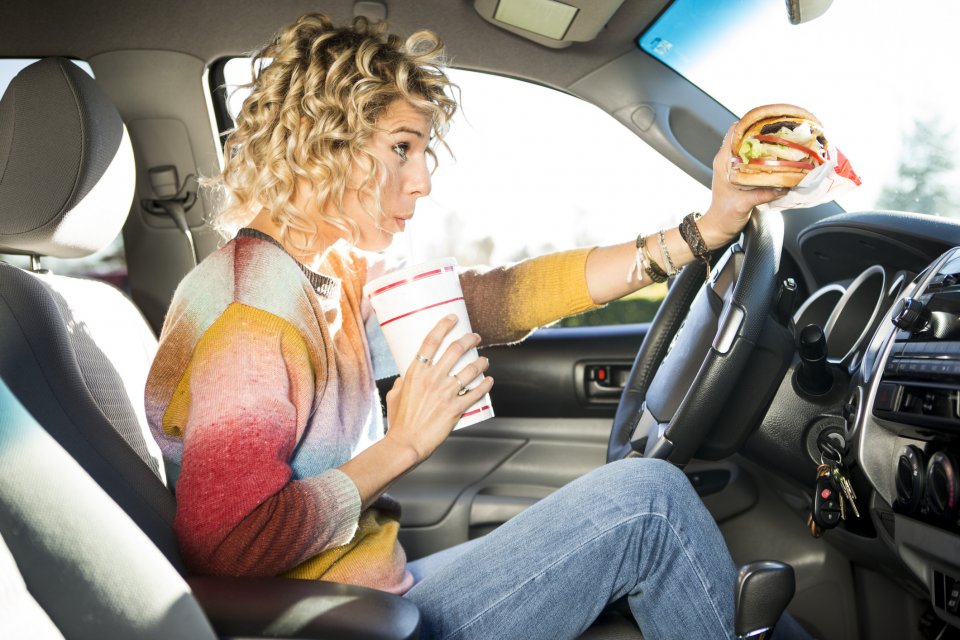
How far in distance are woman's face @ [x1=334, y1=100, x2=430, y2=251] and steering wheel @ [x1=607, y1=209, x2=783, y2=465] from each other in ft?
1.52

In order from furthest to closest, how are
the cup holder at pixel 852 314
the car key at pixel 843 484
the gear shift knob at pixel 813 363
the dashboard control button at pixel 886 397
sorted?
the cup holder at pixel 852 314, the gear shift knob at pixel 813 363, the car key at pixel 843 484, the dashboard control button at pixel 886 397

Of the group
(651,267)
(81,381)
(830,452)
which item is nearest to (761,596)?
(830,452)

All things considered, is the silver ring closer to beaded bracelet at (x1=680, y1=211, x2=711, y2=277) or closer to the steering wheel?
the steering wheel

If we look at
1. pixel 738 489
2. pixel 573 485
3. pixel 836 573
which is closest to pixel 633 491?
pixel 573 485

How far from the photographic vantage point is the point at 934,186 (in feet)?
4.96

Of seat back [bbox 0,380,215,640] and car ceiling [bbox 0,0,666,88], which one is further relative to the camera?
car ceiling [bbox 0,0,666,88]

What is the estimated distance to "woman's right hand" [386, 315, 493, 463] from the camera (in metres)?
1.12

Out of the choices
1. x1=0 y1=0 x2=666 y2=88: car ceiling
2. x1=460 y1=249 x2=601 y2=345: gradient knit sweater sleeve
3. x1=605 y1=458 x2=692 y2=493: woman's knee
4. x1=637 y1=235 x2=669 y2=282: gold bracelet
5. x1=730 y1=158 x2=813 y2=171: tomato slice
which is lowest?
x1=605 y1=458 x2=692 y2=493: woman's knee

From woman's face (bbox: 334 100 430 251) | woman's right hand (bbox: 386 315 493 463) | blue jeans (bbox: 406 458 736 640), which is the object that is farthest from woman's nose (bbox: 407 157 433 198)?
blue jeans (bbox: 406 458 736 640)

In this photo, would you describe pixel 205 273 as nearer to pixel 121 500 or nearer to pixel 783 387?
pixel 121 500

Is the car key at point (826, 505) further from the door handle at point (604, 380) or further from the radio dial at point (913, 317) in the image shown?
the door handle at point (604, 380)

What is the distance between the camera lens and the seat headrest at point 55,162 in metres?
1.28

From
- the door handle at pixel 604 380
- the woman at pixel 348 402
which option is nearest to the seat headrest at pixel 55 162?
the woman at pixel 348 402

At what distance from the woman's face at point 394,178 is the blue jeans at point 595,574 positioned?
457 millimetres
